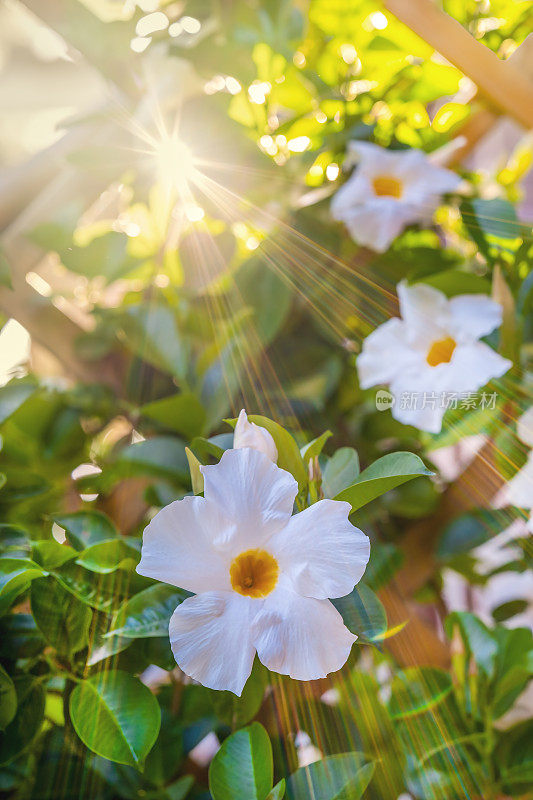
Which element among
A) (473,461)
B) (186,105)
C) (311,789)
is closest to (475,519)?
(473,461)

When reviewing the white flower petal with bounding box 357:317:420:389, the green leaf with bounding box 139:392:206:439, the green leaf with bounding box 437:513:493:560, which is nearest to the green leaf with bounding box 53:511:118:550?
the green leaf with bounding box 139:392:206:439

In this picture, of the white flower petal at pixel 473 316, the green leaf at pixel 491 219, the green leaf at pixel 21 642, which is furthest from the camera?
the green leaf at pixel 491 219

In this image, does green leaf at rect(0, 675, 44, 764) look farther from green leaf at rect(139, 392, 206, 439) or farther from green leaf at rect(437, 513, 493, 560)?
green leaf at rect(437, 513, 493, 560)

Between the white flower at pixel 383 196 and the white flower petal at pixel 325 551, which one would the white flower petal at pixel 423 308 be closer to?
the white flower at pixel 383 196

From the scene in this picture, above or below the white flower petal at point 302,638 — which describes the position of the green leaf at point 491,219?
above

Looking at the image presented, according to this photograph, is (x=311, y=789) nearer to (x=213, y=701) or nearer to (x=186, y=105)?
(x=213, y=701)

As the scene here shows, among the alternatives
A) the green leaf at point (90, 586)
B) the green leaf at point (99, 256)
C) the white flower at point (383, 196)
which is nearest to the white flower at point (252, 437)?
the green leaf at point (90, 586)
